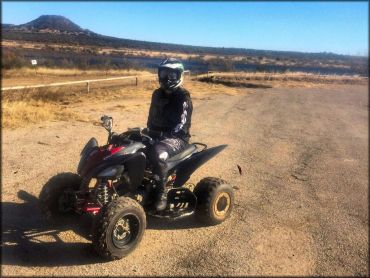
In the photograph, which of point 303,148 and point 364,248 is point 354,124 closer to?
point 303,148

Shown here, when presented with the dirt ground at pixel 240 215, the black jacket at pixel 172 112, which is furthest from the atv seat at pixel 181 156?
the dirt ground at pixel 240 215

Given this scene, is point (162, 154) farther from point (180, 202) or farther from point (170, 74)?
point (170, 74)

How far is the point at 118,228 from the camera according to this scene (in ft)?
17.2

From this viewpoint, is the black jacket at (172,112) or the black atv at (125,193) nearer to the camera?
the black atv at (125,193)

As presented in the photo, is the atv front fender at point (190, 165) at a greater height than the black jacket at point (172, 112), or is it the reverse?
the black jacket at point (172, 112)

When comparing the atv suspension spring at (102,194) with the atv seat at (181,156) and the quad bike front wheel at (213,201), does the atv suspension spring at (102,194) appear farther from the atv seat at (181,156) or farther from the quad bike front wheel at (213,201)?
the quad bike front wheel at (213,201)

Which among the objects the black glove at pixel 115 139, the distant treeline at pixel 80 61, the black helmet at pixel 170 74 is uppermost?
the black helmet at pixel 170 74

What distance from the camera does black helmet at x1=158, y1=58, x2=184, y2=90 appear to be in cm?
616

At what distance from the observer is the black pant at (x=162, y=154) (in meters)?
5.73

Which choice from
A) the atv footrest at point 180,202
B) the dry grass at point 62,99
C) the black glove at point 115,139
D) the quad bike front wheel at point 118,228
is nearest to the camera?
the quad bike front wheel at point 118,228

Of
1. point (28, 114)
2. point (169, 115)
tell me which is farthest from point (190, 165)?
point (28, 114)

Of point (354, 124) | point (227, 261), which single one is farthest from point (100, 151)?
point (354, 124)

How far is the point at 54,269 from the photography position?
4996mm

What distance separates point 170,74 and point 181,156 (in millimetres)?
1134
